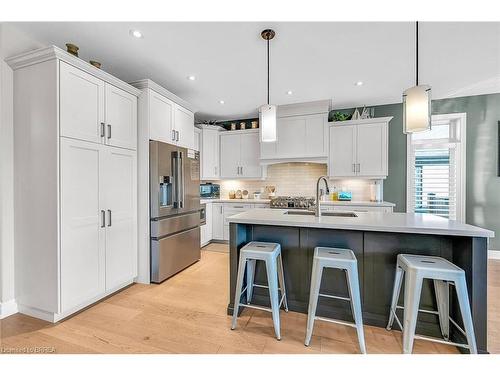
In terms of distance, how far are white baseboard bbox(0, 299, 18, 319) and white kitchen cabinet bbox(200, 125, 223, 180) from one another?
316 cm

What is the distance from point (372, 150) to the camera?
3994 mm

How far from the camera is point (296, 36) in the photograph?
7.39 feet

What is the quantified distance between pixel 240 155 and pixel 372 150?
99.1 inches

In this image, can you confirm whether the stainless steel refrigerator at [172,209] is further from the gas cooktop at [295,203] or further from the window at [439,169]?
the window at [439,169]

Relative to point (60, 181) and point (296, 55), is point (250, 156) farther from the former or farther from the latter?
point (60, 181)

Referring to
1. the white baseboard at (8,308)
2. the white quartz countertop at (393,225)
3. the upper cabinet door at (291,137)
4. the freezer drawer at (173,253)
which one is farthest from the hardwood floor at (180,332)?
the upper cabinet door at (291,137)

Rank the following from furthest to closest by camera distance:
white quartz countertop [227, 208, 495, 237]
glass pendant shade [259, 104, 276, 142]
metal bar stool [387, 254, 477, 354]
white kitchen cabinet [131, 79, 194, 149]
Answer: white kitchen cabinet [131, 79, 194, 149] < glass pendant shade [259, 104, 276, 142] < white quartz countertop [227, 208, 495, 237] < metal bar stool [387, 254, 477, 354]

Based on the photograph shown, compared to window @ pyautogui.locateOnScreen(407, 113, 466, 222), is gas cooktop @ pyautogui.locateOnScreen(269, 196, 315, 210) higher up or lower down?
lower down

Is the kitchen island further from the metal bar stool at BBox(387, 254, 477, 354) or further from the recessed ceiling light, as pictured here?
the recessed ceiling light

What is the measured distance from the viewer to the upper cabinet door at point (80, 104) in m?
2.01

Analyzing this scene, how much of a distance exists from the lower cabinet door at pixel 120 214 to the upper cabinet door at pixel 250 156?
7.98 feet

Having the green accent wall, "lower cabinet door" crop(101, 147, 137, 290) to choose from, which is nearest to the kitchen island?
"lower cabinet door" crop(101, 147, 137, 290)

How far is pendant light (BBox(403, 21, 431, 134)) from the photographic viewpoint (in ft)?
5.68
